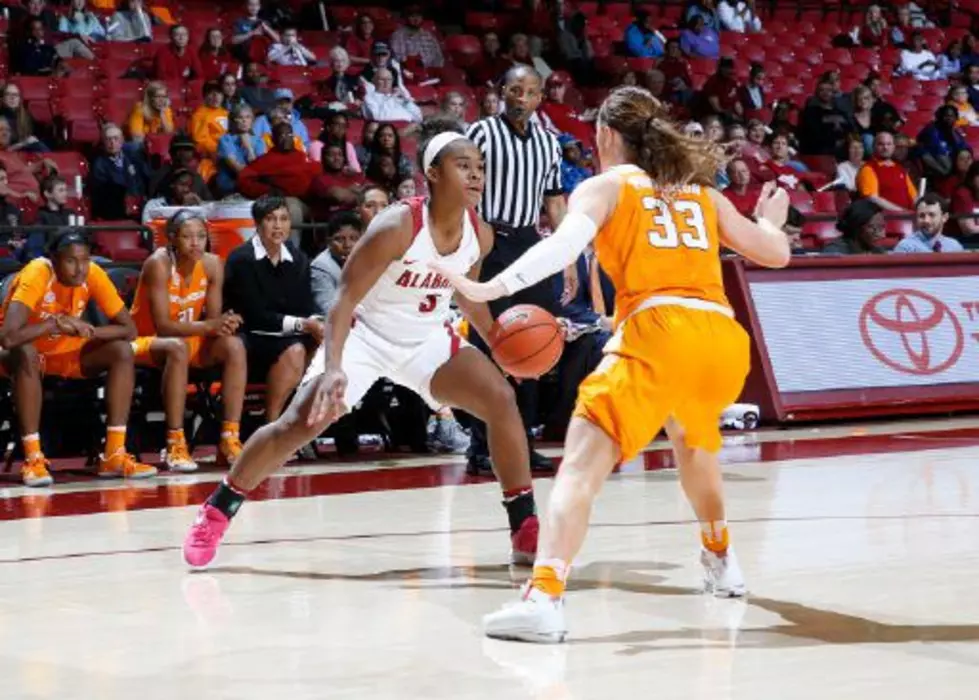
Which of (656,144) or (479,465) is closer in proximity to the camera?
(656,144)

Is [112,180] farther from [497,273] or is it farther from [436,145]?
[436,145]

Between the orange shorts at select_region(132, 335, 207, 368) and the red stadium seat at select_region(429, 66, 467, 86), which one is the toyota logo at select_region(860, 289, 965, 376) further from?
the red stadium seat at select_region(429, 66, 467, 86)

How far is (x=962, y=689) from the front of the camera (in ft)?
13.1

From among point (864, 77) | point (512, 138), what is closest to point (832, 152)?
point (864, 77)

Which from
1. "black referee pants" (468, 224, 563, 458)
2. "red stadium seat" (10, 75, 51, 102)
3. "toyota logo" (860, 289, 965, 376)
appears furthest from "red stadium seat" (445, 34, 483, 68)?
"black referee pants" (468, 224, 563, 458)

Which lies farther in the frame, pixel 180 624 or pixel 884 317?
pixel 884 317

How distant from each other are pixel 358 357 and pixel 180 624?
4.94ft

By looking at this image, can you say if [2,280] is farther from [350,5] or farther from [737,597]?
[350,5]

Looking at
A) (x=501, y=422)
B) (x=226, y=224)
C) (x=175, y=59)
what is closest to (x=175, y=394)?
(x=226, y=224)

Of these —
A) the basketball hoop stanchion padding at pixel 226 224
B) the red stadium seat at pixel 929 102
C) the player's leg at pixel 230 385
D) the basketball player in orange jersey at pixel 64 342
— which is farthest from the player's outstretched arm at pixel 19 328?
the red stadium seat at pixel 929 102

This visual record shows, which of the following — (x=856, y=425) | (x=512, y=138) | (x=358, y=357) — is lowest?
(x=856, y=425)

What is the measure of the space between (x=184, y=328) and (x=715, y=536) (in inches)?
187

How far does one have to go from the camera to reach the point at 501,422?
20.0ft

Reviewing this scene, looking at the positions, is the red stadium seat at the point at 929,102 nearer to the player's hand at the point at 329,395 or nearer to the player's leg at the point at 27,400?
the player's leg at the point at 27,400
